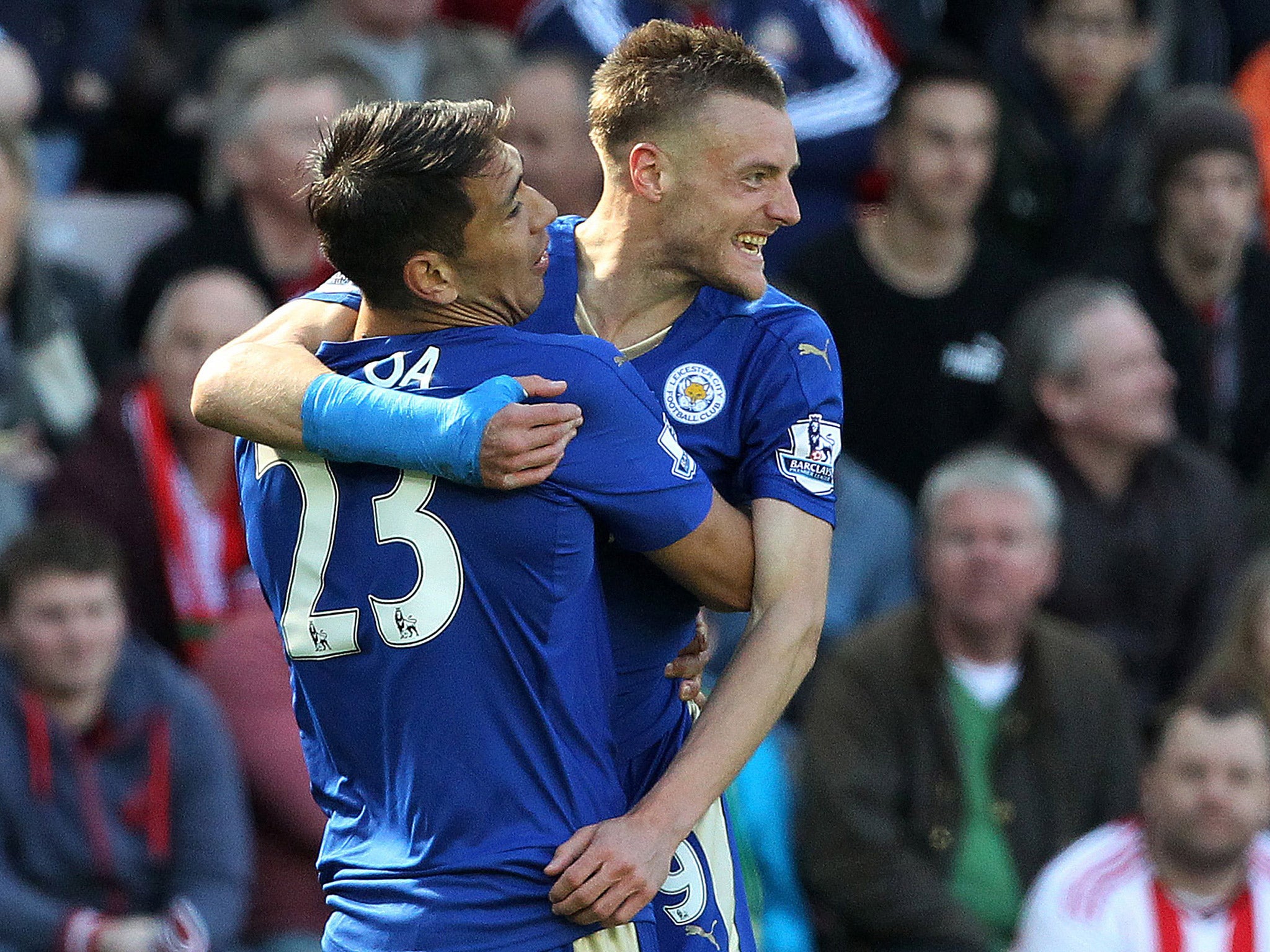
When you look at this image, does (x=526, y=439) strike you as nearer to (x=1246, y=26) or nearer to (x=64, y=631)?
(x=64, y=631)

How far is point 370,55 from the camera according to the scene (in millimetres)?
7367

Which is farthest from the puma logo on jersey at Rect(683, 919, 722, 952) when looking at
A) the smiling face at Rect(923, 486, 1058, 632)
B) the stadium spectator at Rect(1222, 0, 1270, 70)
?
the stadium spectator at Rect(1222, 0, 1270, 70)

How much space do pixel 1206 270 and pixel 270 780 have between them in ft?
12.9

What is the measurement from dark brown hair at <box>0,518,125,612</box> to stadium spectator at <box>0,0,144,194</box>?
82.4 inches

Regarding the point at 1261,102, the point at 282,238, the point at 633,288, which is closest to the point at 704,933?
the point at 633,288

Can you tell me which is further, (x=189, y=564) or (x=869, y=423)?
(x=869, y=423)

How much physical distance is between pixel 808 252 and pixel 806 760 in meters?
1.99

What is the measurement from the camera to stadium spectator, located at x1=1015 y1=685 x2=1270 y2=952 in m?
5.67

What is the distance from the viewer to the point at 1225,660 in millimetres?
6480

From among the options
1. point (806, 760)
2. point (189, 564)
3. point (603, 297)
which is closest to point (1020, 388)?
point (806, 760)

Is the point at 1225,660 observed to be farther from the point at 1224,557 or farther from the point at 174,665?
the point at 174,665

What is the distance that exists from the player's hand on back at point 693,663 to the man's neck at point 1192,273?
474 cm

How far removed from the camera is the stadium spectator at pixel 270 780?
19.1 ft

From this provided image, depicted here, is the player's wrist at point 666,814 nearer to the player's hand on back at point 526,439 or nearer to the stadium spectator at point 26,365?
the player's hand on back at point 526,439
